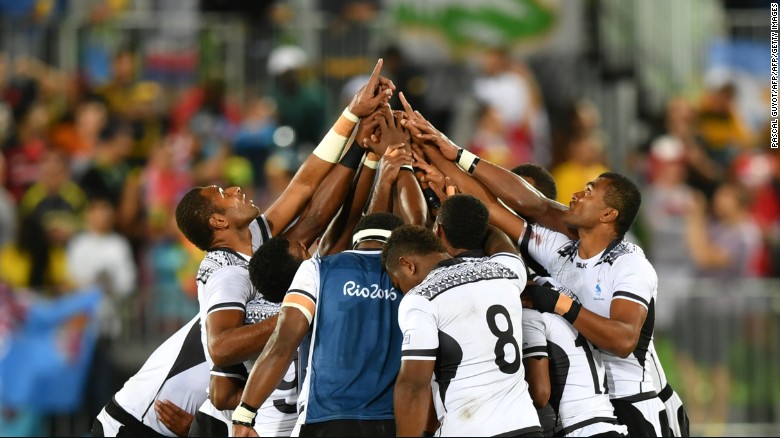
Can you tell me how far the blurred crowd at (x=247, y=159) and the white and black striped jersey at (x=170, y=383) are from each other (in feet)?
14.8

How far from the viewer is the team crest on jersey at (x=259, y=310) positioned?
7199 millimetres

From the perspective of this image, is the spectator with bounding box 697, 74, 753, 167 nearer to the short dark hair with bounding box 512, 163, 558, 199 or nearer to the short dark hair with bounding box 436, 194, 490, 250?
the short dark hair with bounding box 512, 163, 558, 199

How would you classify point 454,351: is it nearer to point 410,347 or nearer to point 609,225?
point 410,347

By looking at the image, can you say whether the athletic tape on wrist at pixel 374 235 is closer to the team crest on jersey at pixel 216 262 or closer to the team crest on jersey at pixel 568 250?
the team crest on jersey at pixel 216 262

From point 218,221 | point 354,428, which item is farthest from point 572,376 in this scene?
point 218,221

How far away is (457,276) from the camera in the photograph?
6523 millimetres

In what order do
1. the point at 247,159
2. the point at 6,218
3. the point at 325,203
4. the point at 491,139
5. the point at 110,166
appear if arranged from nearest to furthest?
1. the point at 325,203
2. the point at 6,218
3. the point at 110,166
4. the point at 491,139
5. the point at 247,159

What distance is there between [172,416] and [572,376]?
8.70 ft

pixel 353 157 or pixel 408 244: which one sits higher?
pixel 353 157

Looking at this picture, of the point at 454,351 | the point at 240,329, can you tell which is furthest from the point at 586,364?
the point at 240,329

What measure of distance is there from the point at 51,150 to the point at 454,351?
8995mm

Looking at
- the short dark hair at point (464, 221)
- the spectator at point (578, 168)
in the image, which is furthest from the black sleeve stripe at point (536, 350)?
the spectator at point (578, 168)

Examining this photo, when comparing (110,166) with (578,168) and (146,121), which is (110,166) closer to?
(146,121)

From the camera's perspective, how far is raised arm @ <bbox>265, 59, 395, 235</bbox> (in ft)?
26.9
